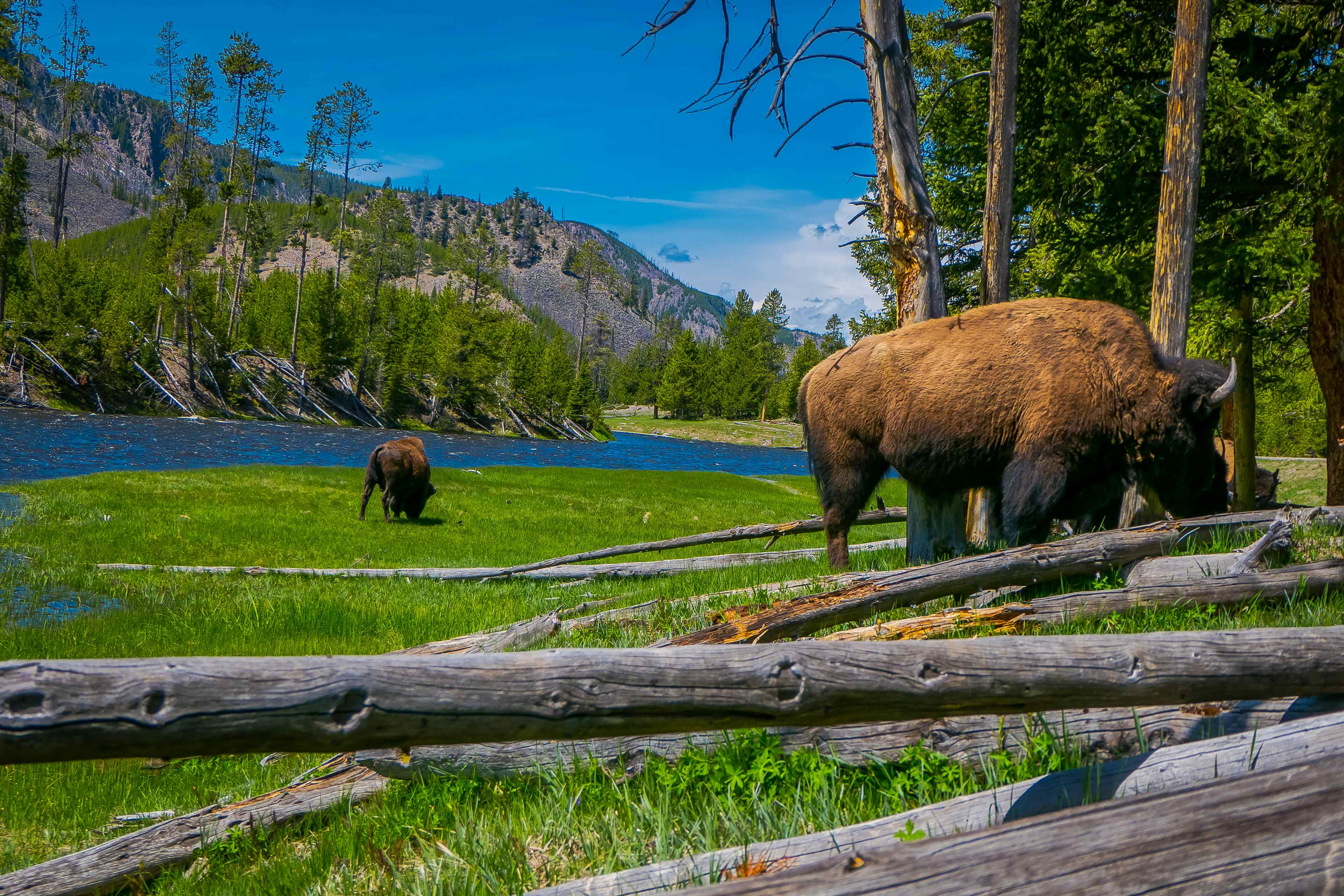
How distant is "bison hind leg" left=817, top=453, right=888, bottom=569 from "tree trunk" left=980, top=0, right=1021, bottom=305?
2.88m

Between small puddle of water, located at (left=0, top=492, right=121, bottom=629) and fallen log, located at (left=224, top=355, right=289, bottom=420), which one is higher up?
fallen log, located at (left=224, top=355, right=289, bottom=420)

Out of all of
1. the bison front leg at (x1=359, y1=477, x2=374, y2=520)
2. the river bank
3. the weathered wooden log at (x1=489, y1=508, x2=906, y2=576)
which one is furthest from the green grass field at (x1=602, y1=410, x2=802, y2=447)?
the weathered wooden log at (x1=489, y1=508, x2=906, y2=576)

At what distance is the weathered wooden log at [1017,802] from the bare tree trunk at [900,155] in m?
7.16

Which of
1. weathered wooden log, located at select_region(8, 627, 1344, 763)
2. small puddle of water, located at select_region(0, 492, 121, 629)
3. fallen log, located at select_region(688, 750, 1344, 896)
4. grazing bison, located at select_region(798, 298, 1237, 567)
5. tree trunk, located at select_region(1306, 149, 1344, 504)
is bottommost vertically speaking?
small puddle of water, located at select_region(0, 492, 121, 629)

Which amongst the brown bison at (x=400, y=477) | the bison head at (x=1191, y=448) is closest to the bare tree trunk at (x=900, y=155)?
the bison head at (x=1191, y=448)

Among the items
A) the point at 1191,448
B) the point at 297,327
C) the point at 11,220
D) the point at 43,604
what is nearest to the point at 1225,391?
the point at 1191,448

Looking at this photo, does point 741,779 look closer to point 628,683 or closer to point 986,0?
point 628,683

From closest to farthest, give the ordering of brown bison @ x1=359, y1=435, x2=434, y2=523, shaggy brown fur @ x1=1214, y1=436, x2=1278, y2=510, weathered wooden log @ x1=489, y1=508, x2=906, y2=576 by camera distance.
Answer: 1. weathered wooden log @ x1=489, y1=508, x2=906, y2=576
2. shaggy brown fur @ x1=1214, y1=436, x2=1278, y2=510
3. brown bison @ x1=359, y1=435, x2=434, y2=523

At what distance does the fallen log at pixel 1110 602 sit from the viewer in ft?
16.3

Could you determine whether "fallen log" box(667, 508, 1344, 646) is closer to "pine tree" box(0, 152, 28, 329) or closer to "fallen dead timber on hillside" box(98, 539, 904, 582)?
"fallen dead timber on hillside" box(98, 539, 904, 582)

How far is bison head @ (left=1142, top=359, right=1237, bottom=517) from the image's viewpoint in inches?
304

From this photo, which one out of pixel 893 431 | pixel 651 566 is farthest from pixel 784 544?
pixel 893 431

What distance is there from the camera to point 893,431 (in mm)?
8695

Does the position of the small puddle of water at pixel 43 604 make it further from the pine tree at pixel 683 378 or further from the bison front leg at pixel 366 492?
the pine tree at pixel 683 378
